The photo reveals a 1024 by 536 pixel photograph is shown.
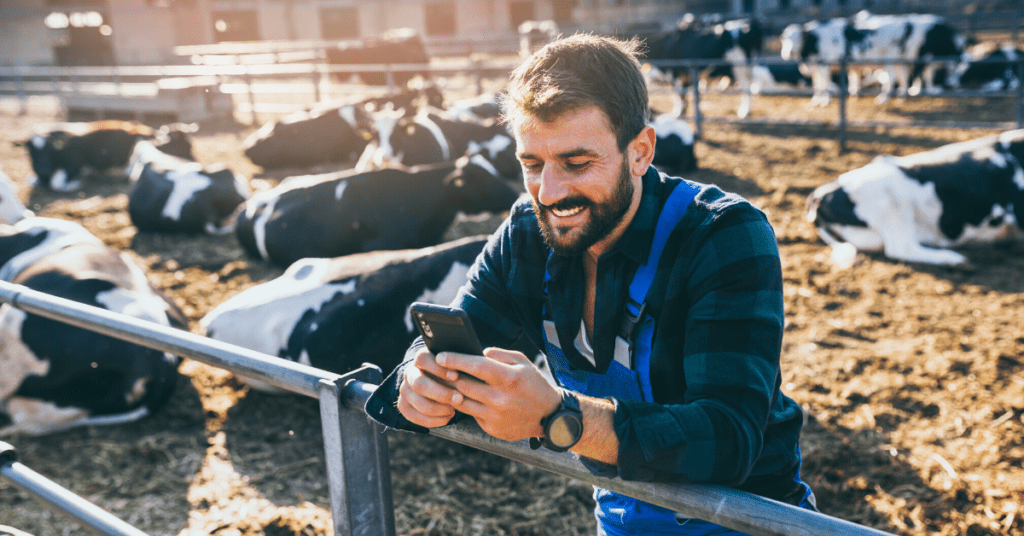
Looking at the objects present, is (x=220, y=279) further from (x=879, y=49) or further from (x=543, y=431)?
(x=879, y=49)

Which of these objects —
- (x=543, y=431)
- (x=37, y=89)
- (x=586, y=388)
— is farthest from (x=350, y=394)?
(x=37, y=89)

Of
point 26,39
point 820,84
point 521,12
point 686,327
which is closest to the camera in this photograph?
point 686,327

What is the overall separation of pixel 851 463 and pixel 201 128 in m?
13.7

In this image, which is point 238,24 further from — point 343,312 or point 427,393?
point 427,393

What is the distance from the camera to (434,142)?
30.8 feet

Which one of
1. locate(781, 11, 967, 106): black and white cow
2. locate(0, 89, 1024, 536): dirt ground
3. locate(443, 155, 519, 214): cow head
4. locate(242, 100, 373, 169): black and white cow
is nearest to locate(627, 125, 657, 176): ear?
locate(0, 89, 1024, 536): dirt ground

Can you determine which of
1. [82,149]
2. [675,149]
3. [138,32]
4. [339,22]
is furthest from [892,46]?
[339,22]

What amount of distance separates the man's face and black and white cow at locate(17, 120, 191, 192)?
9529mm

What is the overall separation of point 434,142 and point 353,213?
3248mm

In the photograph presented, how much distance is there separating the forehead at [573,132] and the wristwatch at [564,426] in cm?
57

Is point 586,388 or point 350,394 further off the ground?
point 350,394

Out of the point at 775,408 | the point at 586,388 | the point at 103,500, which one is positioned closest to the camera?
the point at 775,408

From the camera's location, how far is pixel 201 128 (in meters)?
14.5

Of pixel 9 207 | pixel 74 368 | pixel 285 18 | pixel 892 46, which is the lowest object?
pixel 74 368
